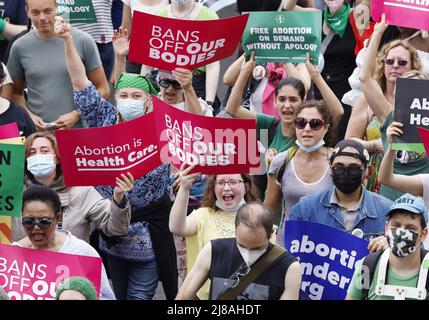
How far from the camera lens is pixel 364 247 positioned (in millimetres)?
9461

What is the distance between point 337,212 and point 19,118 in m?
2.77

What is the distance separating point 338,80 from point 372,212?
12.5ft

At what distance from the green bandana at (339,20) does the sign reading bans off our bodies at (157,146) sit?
3.43 m

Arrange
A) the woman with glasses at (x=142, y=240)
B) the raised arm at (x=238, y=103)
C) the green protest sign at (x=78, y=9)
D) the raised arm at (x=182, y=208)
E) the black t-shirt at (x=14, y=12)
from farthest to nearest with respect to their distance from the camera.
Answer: the black t-shirt at (x=14, y=12) → the green protest sign at (x=78, y=9) → the raised arm at (x=238, y=103) → the woman with glasses at (x=142, y=240) → the raised arm at (x=182, y=208)

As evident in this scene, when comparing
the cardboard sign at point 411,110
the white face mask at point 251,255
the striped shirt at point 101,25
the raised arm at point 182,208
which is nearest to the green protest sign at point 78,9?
the striped shirt at point 101,25

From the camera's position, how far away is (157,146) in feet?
33.9

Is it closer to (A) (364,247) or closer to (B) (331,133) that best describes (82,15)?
(B) (331,133)

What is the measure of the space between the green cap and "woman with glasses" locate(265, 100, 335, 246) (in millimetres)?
2374

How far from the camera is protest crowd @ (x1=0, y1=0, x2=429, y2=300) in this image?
901cm

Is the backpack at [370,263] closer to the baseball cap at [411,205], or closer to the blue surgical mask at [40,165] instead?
the baseball cap at [411,205]

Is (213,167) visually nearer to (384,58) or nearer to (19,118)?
(384,58)

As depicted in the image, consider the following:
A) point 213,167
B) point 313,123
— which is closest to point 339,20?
point 313,123

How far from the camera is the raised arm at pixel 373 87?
10914mm

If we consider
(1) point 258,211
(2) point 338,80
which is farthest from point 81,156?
(2) point 338,80
